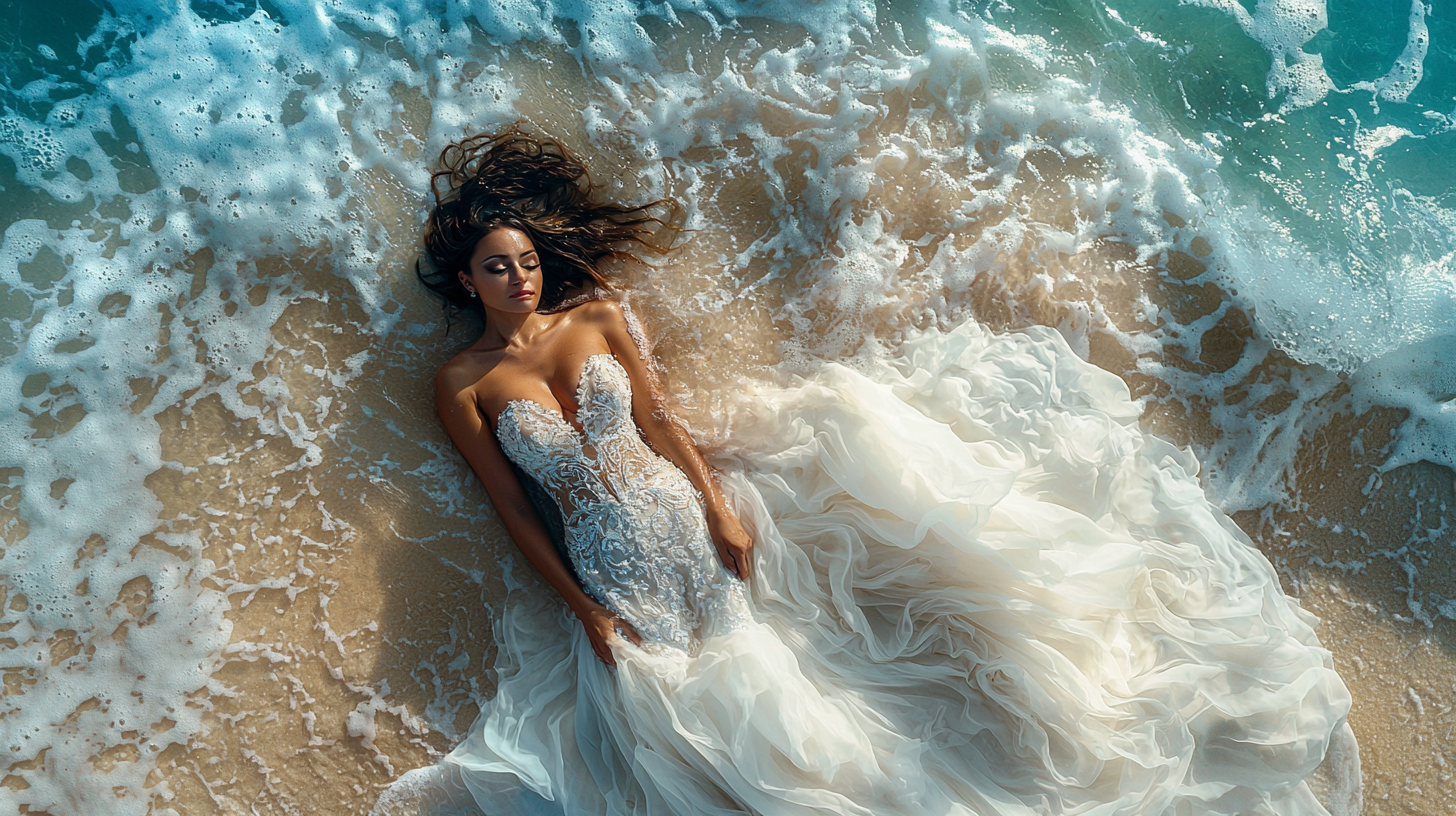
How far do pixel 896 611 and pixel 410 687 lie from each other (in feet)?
8.43

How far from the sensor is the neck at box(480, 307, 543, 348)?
405cm

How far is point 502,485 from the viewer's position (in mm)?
3939

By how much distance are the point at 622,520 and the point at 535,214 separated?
5.88ft

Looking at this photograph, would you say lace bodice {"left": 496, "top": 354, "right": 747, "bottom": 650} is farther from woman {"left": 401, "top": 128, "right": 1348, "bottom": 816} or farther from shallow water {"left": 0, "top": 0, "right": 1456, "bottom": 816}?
shallow water {"left": 0, "top": 0, "right": 1456, "bottom": 816}

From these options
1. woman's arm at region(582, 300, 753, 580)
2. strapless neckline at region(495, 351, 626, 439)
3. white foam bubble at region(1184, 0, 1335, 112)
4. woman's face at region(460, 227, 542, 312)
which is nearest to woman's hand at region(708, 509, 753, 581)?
woman's arm at region(582, 300, 753, 580)

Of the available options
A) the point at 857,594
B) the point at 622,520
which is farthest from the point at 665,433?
the point at 857,594

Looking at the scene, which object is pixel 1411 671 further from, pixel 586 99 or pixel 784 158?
pixel 586 99

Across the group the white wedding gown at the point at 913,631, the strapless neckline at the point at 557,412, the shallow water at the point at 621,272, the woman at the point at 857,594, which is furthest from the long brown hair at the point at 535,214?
the white wedding gown at the point at 913,631

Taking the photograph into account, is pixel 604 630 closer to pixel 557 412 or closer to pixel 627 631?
pixel 627 631

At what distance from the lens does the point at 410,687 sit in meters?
4.19

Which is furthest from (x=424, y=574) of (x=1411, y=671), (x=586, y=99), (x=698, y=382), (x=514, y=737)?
(x=1411, y=671)

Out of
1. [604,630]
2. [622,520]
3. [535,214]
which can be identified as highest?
[535,214]

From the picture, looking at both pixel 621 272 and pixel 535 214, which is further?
pixel 621 272

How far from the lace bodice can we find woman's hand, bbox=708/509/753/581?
0.14ft
